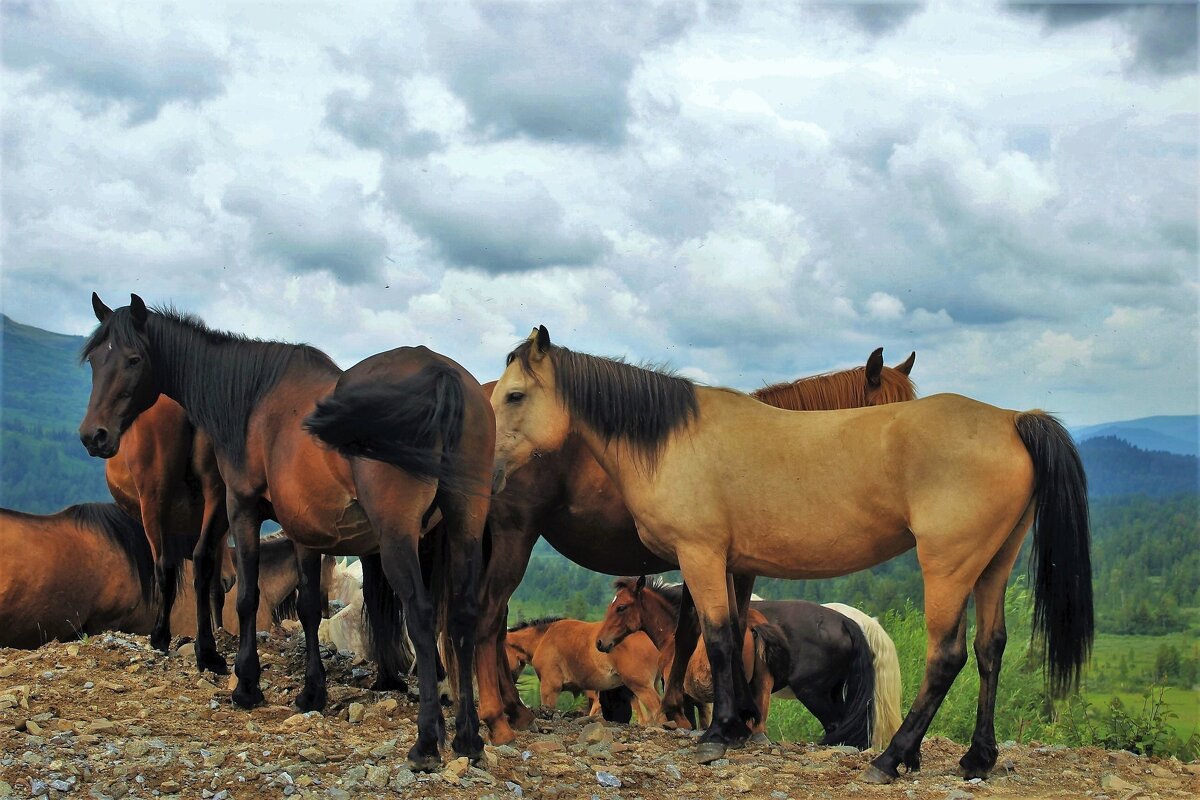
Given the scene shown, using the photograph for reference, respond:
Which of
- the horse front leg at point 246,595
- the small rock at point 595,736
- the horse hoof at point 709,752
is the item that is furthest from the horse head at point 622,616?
the horse front leg at point 246,595

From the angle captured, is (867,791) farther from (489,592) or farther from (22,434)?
(22,434)

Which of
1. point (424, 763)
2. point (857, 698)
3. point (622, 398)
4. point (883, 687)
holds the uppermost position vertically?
point (622, 398)

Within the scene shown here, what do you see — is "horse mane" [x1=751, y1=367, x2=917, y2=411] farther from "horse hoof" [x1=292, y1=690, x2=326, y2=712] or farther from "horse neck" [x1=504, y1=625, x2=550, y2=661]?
"horse neck" [x1=504, y1=625, x2=550, y2=661]

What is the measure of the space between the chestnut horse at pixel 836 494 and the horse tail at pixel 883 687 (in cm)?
382

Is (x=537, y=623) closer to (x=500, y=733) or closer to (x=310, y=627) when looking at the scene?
(x=310, y=627)

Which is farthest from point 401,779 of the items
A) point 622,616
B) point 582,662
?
point 582,662

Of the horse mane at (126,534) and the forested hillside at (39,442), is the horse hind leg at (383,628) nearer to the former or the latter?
the horse mane at (126,534)

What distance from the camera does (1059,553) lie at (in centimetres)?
Answer: 628

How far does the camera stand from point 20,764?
5.45 m

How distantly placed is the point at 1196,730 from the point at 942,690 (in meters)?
5.11

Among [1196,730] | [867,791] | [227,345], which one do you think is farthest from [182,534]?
[1196,730]

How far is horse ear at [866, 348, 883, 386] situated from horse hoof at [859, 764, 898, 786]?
2997 mm

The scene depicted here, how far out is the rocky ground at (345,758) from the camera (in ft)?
17.7

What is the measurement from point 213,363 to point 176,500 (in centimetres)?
186
